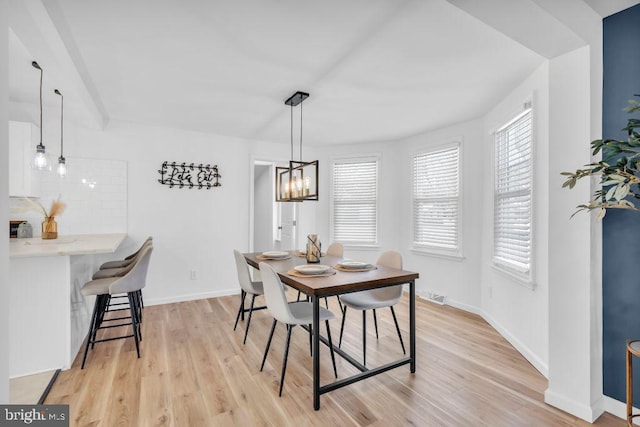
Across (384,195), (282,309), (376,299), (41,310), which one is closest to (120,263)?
(41,310)

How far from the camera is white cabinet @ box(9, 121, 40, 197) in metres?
3.00

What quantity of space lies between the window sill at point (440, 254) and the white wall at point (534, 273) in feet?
1.70

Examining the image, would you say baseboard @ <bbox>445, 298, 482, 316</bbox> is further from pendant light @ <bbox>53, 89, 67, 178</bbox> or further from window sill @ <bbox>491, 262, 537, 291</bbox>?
pendant light @ <bbox>53, 89, 67, 178</bbox>

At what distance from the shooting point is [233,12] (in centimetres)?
181

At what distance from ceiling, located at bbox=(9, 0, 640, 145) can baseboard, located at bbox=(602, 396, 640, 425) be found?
2254mm

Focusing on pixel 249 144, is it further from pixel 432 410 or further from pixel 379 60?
pixel 432 410

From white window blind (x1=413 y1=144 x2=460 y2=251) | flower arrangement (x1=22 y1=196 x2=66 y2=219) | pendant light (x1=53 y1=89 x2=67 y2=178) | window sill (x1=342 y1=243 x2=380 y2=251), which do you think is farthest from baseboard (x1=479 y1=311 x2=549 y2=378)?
flower arrangement (x1=22 y1=196 x2=66 y2=219)

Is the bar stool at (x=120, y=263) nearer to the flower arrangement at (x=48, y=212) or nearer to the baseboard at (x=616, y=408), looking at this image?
the flower arrangement at (x=48, y=212)

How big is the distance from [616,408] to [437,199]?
2.79 metres

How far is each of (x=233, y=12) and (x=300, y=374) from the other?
2523 millimetres

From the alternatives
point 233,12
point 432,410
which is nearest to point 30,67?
point 233,12

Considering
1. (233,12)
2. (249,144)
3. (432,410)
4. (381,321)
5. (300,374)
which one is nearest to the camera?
(233,12)

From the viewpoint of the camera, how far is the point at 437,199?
4281 mm

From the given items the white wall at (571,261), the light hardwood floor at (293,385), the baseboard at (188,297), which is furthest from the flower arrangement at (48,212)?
the white wall at (571,261)
